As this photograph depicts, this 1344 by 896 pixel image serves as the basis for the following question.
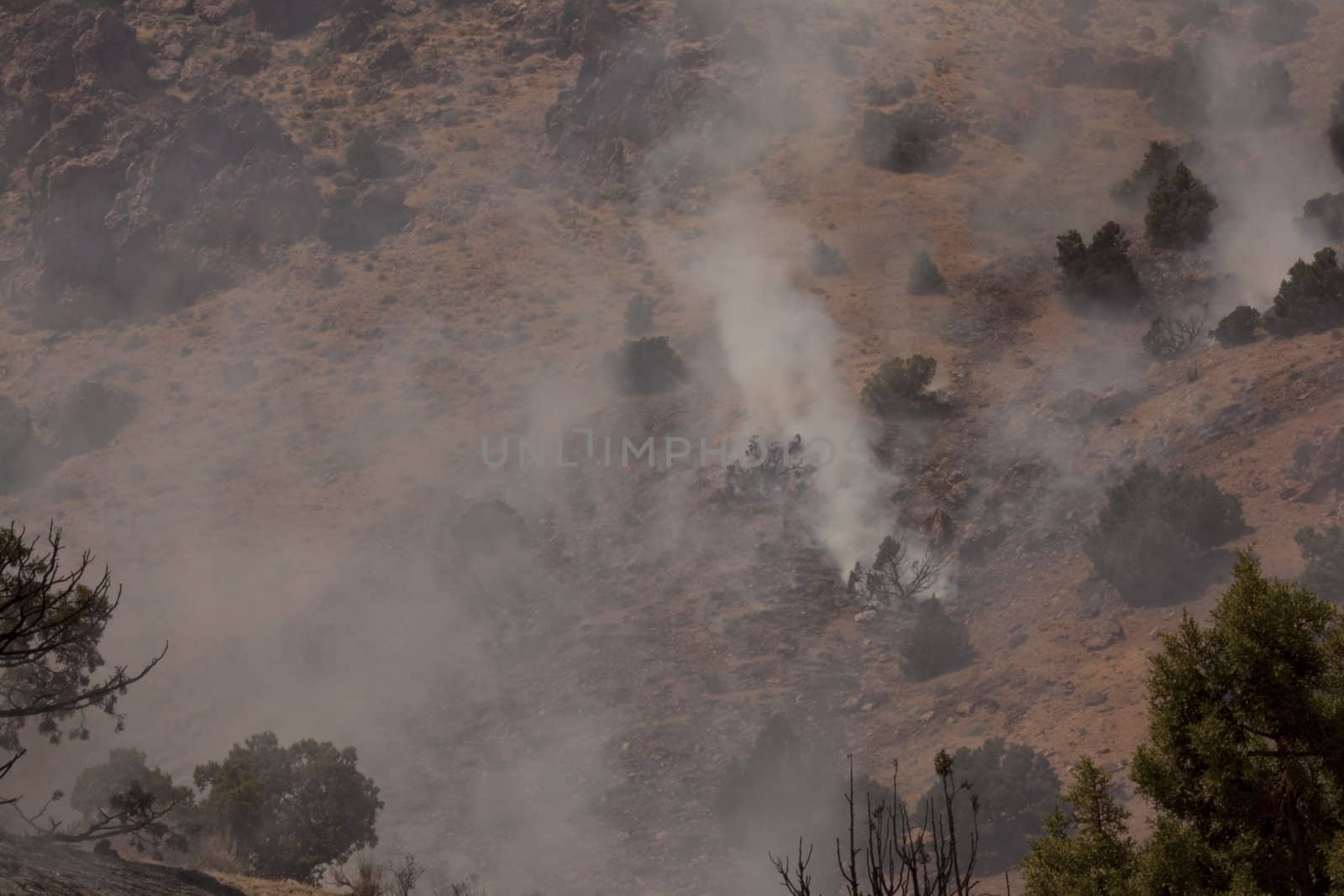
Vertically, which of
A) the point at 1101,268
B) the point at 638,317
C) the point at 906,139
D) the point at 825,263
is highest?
the point at 906,139

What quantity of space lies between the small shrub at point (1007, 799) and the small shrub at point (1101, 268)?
18.0m

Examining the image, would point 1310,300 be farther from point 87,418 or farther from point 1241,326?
point 87,418

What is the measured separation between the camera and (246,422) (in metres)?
37.7

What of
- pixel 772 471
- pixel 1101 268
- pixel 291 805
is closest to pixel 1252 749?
pixel 291 805

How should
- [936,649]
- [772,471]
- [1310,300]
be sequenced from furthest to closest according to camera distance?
[772,471]
[1310,300]
[936,649]

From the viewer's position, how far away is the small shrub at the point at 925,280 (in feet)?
116

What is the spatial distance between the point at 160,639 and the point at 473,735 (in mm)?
11093

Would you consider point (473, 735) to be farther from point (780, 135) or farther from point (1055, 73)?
point (1055, 73)

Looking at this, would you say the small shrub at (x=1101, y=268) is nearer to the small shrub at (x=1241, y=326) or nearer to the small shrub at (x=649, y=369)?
the small shrub at (x=1241, y=326)

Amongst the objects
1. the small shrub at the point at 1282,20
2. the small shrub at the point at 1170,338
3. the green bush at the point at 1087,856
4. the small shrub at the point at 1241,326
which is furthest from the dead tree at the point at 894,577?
the small shrub at the point at 1282,20

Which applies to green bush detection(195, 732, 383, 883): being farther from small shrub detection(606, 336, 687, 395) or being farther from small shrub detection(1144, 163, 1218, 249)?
small shrub detection(1144, 163, 1218, 249)

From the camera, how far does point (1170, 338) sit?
95.1 feet

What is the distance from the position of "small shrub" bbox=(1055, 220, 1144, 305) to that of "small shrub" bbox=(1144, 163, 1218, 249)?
117 centimetres

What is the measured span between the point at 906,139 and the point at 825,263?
840 cm
